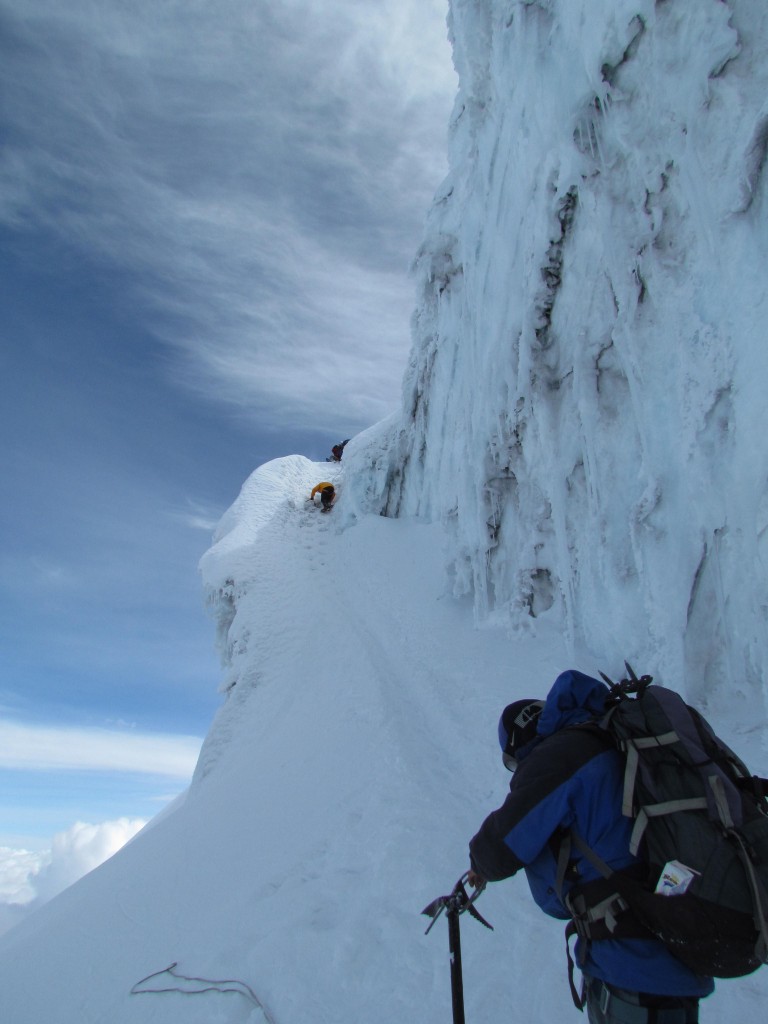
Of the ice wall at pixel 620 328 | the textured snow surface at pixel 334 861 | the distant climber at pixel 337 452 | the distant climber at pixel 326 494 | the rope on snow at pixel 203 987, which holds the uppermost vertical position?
the distant climber at pixel 337 452

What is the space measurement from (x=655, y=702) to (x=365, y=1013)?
3180mm

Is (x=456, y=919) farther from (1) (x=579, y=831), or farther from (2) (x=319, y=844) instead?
(2) (x=319, y=844)

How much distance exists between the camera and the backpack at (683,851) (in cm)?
215

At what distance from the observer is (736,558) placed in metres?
5.68

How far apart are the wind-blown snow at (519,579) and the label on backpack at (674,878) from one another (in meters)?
2.44

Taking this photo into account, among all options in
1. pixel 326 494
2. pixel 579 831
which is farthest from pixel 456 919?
pixel 326 494

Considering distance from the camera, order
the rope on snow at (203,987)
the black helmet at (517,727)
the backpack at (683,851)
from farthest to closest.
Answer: the rope on snow at (203,987) < the black helmet at (517,727) < the backpack at (683,851)

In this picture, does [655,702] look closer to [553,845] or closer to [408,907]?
[553,845]

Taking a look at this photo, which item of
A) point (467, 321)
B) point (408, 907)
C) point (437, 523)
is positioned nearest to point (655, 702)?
point (408, 907)

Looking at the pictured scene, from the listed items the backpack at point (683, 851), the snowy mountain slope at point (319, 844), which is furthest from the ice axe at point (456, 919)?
the snowy mountain slope at point (319, 844)

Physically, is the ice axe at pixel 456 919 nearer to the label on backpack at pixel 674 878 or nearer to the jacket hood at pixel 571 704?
the jacket hood at pixel 571 704

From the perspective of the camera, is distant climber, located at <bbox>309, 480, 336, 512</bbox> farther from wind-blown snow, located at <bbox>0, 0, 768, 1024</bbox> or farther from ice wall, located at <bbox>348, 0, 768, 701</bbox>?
ice wall, located at <bbox>348, 0, 768, 701</bbox>

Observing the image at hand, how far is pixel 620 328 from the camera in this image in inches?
289

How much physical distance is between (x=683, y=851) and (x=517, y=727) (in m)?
0.81
